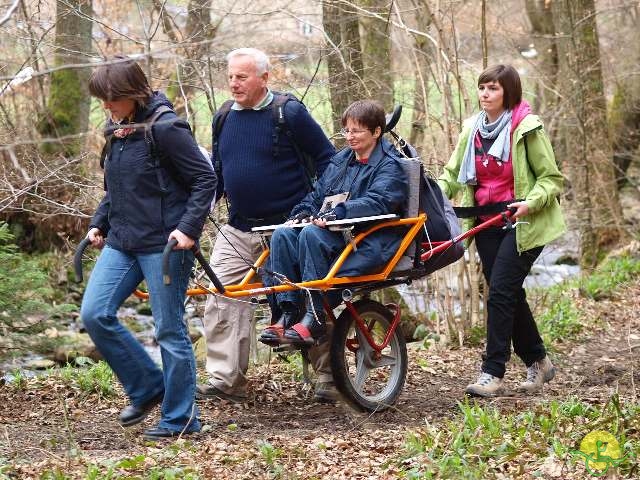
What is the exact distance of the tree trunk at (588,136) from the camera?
1364 cm

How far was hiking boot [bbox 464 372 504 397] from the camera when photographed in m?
6.98

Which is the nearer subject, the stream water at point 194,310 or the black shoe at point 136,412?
the black shoe at point 136,412

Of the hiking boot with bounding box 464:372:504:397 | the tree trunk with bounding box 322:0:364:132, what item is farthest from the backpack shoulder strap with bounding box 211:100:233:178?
the tree trunk with bounding box 322:0:364:132

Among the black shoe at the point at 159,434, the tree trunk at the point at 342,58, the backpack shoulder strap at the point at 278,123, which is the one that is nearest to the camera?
the black shoe at the point at 159,434

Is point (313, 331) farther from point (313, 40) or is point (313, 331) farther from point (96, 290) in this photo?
point (313, 40)

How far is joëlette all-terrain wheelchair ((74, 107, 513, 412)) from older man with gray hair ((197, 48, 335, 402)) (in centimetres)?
20

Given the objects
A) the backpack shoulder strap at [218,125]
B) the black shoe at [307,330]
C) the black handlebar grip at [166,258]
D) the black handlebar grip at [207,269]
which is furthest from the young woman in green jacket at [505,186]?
the black handlebar grip at [166,258]

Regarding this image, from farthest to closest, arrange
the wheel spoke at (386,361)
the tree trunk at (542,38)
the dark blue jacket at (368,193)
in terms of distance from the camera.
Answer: the tree trunk at (542,38)
the wheel spoke at (386,361)
the dark blue jacket at (368,193)

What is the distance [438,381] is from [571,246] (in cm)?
838

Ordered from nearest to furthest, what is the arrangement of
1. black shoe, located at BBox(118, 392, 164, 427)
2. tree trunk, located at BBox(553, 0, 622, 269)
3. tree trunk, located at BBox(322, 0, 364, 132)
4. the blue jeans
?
the blue jeans
black shoe, located at BBox(118, 392, 164, 427)
tree trunk, located at BBox(322, 0, 364, 132)
tree trunk, located at BBox(553, 0, 622, 269)

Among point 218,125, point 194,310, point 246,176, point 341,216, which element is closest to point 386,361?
point 341,216

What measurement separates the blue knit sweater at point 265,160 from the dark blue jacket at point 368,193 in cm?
19

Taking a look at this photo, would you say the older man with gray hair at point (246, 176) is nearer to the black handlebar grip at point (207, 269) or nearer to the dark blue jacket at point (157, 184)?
the black handlebar grip at point (207, 269)

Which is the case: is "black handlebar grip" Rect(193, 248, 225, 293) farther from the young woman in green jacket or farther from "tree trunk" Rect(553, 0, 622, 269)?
"tree trunk" Rect(553, 0, 622, 269)
